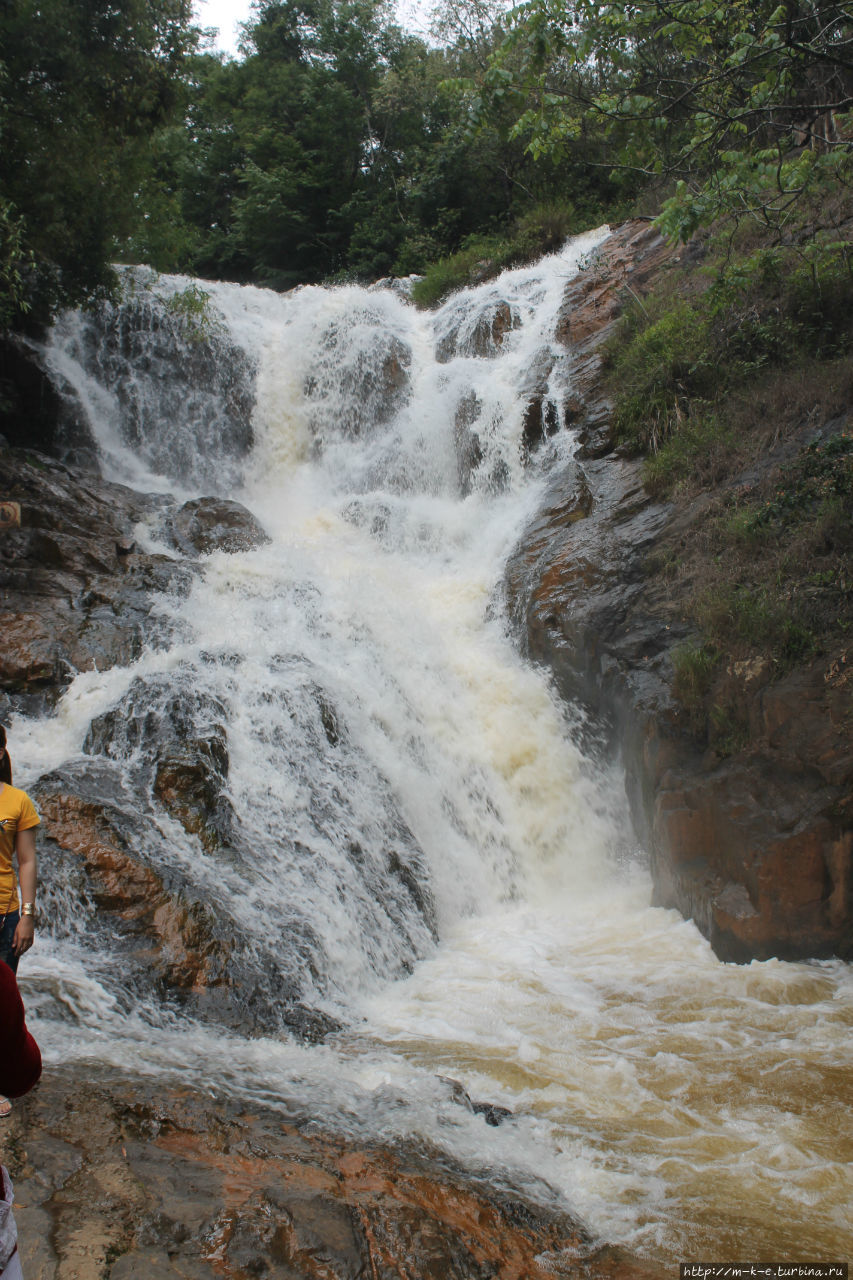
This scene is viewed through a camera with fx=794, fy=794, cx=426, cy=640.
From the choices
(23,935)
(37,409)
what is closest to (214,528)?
(37,409)

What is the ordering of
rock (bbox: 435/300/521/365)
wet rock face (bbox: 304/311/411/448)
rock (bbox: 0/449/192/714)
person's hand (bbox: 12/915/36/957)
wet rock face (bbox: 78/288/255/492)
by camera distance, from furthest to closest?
wet rock face (bbox: 304/311/411/448), rock (bbox: 435/300/521/365), wet rock face (bbox: 78/288/255/492), rock (bbox: 0/449/192/714), person's hand (bbox: 12/915/36/957)

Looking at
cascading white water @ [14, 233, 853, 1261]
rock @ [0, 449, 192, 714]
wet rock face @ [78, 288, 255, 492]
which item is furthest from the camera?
wet rock face @ [78, 288, 255, 492]

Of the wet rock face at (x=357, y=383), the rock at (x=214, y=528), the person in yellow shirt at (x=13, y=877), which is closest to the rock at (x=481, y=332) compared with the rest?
the wet rock face at (x=357, y=383)

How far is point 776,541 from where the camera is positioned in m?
7.12

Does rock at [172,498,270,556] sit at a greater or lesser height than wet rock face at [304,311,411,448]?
lesser

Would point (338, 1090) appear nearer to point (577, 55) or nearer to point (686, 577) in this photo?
point (686, 577)

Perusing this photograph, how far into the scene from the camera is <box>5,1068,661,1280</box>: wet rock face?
229 cm

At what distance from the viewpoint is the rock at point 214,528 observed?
33.7 feet

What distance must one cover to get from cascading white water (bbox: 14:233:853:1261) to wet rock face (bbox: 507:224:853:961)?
314 millimetres

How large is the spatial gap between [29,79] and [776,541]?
997 cm

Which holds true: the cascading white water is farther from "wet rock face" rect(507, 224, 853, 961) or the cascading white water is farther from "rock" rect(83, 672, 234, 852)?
"wet rock face" rect(507, 224, 853, 961)

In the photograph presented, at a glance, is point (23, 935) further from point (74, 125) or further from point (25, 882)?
point (74, 125)

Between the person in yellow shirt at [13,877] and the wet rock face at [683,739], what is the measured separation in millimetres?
4703

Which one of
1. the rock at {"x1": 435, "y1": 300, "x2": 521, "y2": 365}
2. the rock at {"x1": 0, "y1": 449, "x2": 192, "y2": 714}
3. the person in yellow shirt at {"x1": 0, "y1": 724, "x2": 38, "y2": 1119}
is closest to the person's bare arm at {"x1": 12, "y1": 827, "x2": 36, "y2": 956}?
the person in yellow shirt at {"x1": 0, "y1": 724, "x2": 38, "y2": 1119}
